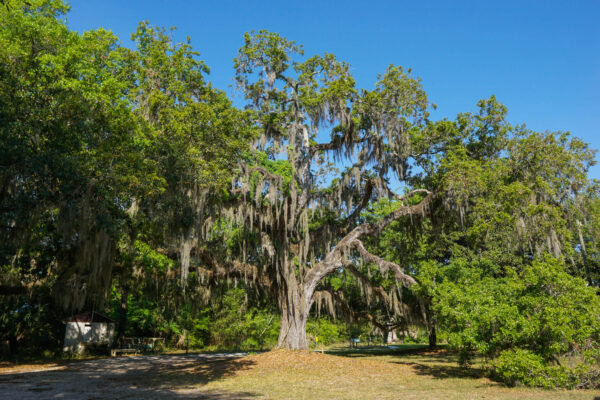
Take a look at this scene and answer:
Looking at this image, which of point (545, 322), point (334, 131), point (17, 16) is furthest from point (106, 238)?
point (545, 322)

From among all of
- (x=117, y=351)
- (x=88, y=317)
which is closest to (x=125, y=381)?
(x=117, y=351)

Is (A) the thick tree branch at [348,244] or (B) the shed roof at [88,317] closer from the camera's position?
(A) the thick tree branch at [348,244]

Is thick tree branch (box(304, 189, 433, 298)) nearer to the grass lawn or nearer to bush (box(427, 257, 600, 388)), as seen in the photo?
the grass lawn

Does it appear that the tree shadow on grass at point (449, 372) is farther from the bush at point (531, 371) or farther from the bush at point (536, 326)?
the bush at point (531, 371)

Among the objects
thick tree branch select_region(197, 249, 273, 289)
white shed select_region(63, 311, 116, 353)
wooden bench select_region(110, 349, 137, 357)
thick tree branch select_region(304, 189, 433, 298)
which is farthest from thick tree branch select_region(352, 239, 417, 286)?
white shed select_region(63, 311, 116, 353)

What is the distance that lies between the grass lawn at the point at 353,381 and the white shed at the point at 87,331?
9.48 meters

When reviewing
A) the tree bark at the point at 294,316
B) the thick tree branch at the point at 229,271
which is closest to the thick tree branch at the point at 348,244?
the tree bark at the point at 294,316

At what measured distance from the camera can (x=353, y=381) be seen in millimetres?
10750

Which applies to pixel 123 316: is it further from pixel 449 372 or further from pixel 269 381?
pixel 449 372

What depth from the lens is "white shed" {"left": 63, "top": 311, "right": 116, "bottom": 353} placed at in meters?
18.4

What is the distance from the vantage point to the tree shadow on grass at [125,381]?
8008 mm

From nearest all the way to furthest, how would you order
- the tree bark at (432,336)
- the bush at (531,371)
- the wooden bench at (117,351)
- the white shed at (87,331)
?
the bush at (531,371) → the white shed at (87,331) → the wooden bench at (117,351) → the tree bark at (432,336)

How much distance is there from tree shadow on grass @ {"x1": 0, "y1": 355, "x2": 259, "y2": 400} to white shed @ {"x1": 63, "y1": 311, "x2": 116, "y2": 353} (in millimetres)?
5235

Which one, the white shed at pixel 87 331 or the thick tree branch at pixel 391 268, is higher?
the thick tree branch at pixel 391 268
